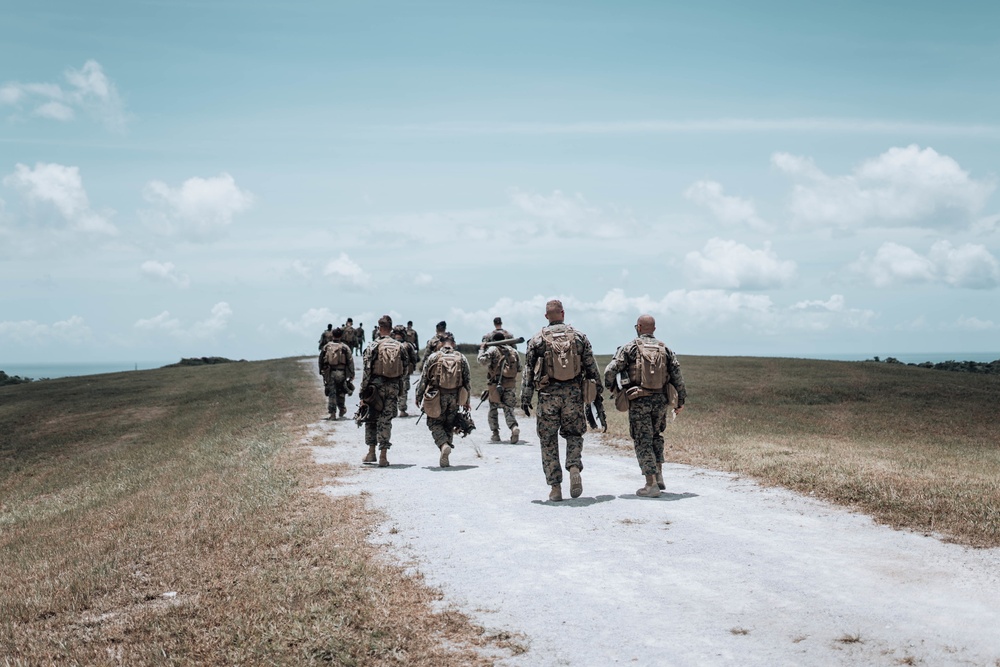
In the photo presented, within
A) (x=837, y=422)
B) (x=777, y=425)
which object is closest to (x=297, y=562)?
(x=777, y=425)

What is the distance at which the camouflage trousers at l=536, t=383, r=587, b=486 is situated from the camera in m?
12.3

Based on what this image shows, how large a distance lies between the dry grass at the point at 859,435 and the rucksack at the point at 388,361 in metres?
5.86

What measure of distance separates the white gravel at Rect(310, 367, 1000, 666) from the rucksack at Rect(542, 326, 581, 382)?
183 centimetres

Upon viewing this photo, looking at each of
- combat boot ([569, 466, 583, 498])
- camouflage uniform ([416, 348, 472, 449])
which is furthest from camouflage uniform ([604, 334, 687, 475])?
camouflage uniform ([416, 348, 472, 449])

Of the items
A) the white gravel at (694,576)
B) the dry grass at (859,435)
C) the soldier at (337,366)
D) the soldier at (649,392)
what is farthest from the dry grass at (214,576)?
the dry grass at (859,435)

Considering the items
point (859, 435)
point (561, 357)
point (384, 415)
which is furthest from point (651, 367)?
point (859, 435)

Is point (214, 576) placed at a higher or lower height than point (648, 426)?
lower

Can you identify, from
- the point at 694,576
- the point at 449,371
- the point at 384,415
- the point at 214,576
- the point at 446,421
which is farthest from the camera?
the point at 384,415

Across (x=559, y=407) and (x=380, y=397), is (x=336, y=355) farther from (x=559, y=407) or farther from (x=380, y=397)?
(x=559, y=407)

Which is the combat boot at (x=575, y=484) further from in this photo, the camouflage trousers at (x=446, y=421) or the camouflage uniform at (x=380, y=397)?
the camouflage uniform at (x=380, y=397)

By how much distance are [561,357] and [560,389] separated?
485 mm

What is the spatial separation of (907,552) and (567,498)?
4868 mm

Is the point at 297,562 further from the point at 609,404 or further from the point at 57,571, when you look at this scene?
the point at 609,404

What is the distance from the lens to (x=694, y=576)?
822cm
